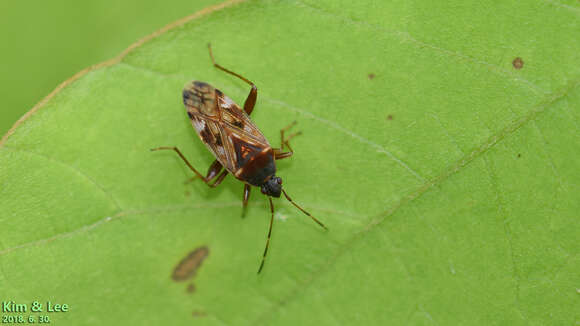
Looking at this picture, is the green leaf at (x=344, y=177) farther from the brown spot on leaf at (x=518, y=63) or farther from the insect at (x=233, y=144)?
the insect at (x=233, y=144)

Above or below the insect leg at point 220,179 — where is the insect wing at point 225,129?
above

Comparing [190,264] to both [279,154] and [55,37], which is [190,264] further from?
[55,37]

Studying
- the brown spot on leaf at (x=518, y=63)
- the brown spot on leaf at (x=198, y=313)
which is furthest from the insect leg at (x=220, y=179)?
the brown spot on leaf at (x=518, y=63)

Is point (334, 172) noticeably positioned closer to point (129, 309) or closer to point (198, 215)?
point (198, 215)

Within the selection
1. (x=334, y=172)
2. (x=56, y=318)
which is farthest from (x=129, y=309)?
Result: (x=334, y=172)

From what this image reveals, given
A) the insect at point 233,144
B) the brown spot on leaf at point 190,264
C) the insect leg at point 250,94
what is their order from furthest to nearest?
1. the insect at point 233,144
2. the brown spot on leaf at point 190,264
3. the insect leg at point 250,94
